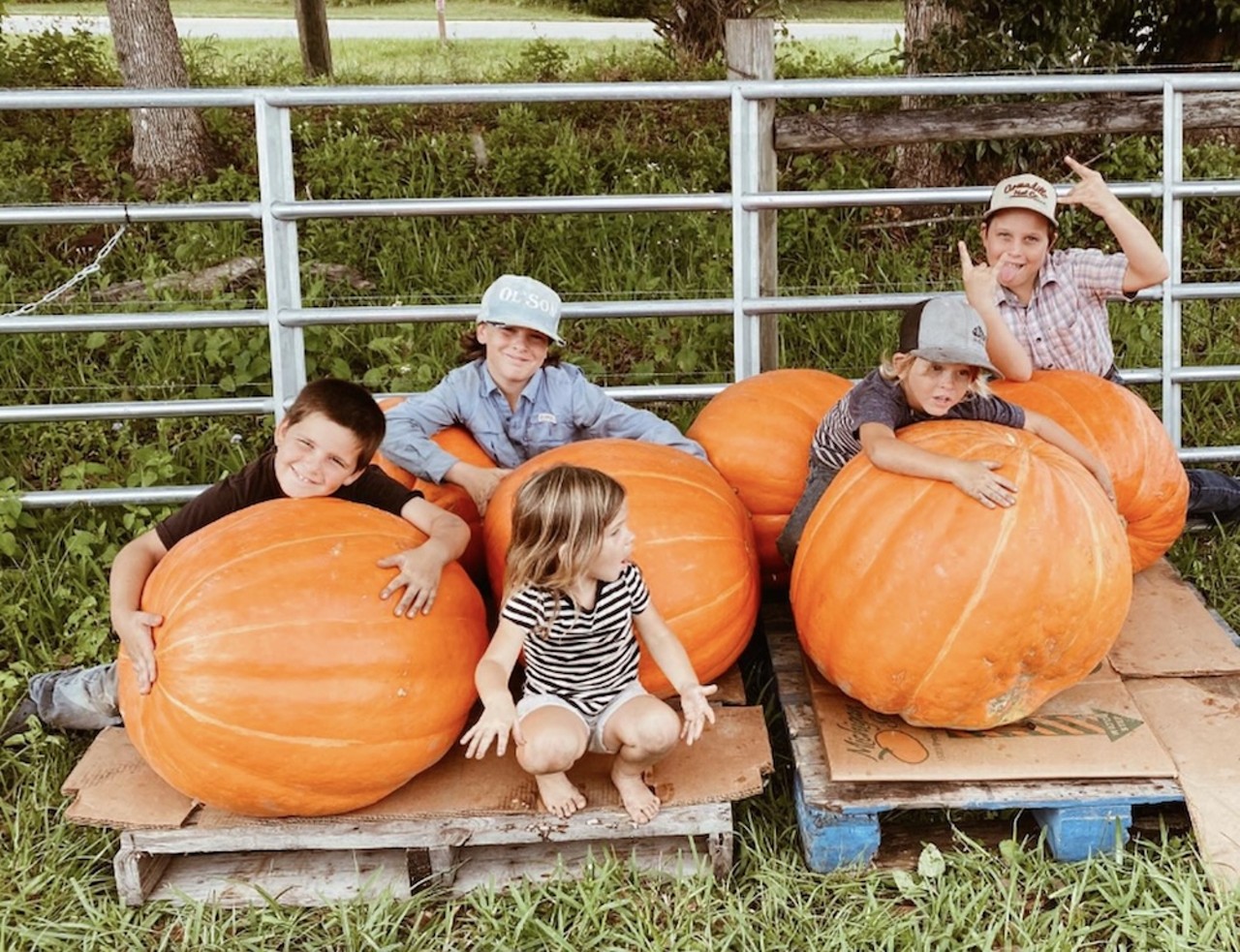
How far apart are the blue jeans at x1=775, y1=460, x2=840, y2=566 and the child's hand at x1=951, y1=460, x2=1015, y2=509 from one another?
63 centimetres

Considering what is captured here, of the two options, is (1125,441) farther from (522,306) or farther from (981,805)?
(522,306)

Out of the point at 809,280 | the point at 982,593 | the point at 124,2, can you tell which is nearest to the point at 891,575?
the point at 982,593

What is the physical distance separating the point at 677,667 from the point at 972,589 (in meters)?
0.65

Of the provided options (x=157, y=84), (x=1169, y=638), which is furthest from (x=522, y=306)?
(x=157, y=84)

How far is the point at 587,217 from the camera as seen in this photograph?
6727mm

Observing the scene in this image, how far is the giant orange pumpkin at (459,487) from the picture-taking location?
3.35 m

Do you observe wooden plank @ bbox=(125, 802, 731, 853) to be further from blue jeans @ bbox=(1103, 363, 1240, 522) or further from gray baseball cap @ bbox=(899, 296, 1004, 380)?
blue jeans @ bbox=(1103, 363, 1240, 522)

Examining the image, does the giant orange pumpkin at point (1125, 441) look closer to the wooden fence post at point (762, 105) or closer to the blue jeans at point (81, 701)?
the wooden fence post at point (762, 105)

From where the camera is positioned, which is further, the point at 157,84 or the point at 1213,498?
the point at 157,84

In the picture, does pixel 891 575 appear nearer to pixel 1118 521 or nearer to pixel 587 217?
pixel 1118 521

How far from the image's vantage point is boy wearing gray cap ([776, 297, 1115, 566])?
2.86 meters

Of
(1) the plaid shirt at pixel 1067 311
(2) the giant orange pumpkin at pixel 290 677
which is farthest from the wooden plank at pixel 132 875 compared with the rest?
(1) the plaid shirt at pixel 1067 311

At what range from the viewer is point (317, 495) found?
3029mm

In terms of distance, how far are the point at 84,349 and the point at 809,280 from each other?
3491 mm
